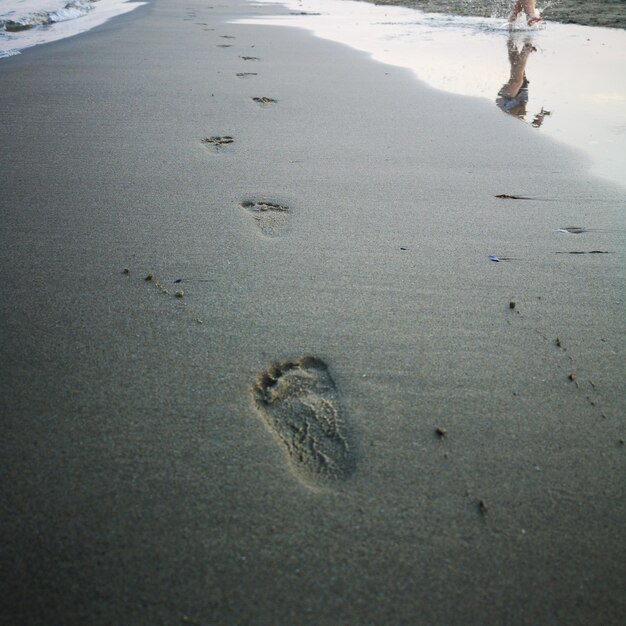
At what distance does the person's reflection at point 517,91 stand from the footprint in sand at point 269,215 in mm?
2056

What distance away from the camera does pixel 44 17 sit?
24.2 feet

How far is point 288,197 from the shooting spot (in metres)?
2.24

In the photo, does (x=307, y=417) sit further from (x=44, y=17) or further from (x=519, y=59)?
(x=44, y=17)

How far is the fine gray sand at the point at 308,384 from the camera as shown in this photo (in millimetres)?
914

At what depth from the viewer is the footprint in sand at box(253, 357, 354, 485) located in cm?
112

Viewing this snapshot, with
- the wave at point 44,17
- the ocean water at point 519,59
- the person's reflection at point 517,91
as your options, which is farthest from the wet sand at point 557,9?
the wave at point 44,17

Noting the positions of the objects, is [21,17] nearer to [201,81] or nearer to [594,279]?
[201,81]

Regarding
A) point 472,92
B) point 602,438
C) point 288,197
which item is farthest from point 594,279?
point 472,92

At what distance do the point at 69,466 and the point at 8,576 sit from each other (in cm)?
24

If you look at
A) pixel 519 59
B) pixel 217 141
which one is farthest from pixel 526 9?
pixel 217 141

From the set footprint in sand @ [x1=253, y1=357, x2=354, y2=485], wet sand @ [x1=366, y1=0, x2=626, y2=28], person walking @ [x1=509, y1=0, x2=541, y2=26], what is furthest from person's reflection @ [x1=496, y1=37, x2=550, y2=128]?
wet sand @ [x1=366, y1=0, x2=626, y2=28]

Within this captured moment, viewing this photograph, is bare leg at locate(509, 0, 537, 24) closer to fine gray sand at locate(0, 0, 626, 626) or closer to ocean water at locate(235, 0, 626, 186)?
ocean water at locate(235, 0, 626, 186)

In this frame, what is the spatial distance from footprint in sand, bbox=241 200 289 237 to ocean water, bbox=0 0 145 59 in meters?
4.30

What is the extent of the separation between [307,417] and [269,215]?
1.13 m
